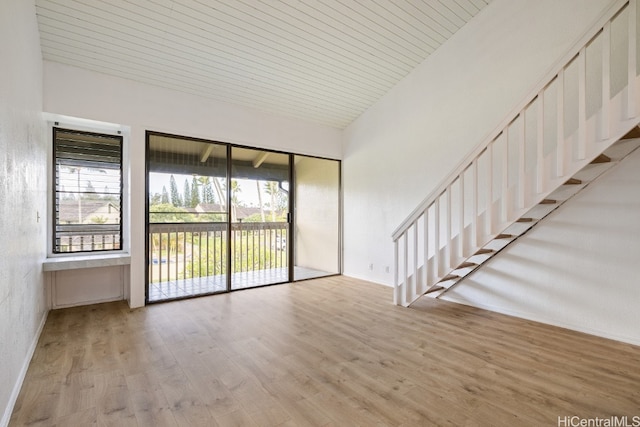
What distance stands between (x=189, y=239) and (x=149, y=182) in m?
0.95

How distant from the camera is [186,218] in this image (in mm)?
4203

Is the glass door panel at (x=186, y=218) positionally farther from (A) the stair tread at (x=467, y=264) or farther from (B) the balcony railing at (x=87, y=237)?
(A) the stair tread at (x=467, y=264)

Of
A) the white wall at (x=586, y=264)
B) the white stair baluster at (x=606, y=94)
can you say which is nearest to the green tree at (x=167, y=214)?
the white wall at (x=586, y=264)

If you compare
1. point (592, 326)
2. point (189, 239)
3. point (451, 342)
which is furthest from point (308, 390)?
point (189, 239)

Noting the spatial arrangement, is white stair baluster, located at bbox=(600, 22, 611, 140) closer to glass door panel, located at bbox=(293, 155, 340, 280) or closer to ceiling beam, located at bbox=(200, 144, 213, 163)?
glass door panel, located at bbox=(293, 155, 340, 280)

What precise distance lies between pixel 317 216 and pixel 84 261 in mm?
3648

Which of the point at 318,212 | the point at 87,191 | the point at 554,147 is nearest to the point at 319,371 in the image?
the point at 554,147

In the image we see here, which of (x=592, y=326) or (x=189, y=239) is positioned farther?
(x=189, y=239)

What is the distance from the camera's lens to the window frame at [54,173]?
12.0ft

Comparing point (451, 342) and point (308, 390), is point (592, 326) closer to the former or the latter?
point (451, 342)

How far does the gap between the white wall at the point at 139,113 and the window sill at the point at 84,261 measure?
17 centimetres

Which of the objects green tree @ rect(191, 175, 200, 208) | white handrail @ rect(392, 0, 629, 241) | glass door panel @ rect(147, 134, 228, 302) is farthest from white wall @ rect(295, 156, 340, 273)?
white handrail @ rect(392, 0, 629, 241)

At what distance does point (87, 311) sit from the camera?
364cm

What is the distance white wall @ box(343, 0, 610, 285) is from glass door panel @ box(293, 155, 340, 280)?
0.26 metres
